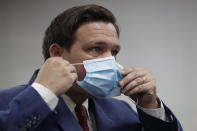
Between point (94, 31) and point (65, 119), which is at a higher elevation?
point (94, 31)

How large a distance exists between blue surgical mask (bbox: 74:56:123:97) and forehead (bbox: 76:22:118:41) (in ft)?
0.43

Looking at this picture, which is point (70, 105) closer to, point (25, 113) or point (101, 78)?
point (101, 78)

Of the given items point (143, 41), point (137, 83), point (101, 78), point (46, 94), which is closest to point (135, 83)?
point (137, 83)

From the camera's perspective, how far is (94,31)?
107 cm

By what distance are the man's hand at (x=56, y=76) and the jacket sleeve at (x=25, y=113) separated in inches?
2.2

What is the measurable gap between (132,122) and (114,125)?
0.40ft

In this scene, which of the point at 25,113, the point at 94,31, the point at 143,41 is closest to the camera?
the point at 25,113

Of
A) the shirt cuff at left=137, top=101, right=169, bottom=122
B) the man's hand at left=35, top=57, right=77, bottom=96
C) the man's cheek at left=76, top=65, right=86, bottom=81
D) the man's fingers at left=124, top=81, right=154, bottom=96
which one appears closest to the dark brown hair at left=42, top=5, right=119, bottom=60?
the man's cheek at left=76, top=65, right=86, bottom=81

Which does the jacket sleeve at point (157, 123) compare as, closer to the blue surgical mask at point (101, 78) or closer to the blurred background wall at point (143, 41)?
the blue surgical mask at point (101, 78)

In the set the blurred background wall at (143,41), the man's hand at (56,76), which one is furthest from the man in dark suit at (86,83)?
the blurred background wall at (143,41)

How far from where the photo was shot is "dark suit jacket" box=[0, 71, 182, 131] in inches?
29.3

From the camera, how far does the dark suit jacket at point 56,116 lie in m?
0.74

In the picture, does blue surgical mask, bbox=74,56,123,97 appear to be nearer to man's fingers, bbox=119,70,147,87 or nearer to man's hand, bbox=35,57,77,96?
man's fingers, bbox=119,70,147,87

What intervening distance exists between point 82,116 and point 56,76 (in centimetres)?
35
